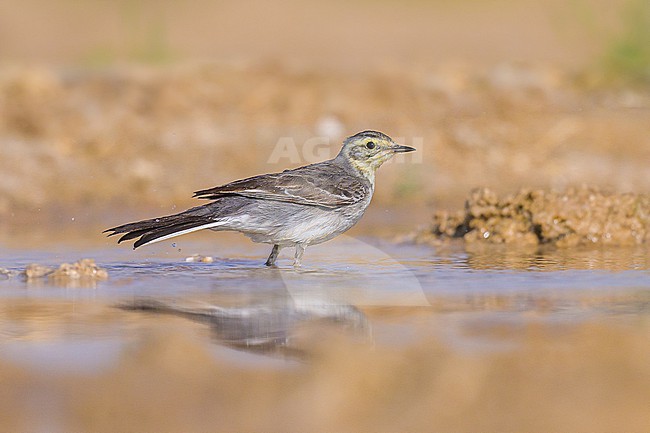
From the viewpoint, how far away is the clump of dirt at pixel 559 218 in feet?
29.6

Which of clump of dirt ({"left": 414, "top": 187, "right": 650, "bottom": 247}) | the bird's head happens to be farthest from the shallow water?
the bird's head

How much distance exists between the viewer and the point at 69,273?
24.7 ft

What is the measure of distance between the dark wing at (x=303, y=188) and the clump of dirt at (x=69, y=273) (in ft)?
2.68

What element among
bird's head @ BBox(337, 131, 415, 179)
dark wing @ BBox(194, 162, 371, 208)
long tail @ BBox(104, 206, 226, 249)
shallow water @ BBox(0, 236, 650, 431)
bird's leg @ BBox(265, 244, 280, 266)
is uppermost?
bird's head @ BBox(337, 131, 415, 179)

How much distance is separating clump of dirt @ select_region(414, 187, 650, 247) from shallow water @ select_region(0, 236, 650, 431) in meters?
0.38

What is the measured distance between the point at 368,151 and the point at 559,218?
58.8 inches

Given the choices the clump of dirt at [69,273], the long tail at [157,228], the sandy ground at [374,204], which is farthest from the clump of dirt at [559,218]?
the clump of dirt at [69,273]

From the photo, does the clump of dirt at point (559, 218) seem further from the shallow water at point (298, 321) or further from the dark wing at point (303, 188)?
the dark wing at point (303, 188)

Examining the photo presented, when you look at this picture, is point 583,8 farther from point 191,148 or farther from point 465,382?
point 465,382

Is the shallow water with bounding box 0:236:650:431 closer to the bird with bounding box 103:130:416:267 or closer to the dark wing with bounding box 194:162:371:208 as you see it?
the bird with bounding box 103:130:416:267

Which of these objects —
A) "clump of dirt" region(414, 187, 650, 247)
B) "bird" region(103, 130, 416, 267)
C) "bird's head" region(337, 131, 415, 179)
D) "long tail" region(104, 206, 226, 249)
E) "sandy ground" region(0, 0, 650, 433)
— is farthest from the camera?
"bird's head" region(337, 131, 415, 179)

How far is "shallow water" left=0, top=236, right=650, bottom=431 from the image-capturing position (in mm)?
4758

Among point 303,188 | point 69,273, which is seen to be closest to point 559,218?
point 303,188

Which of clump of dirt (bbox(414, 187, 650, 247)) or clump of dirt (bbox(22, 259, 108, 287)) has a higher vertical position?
clump of dirt (bbox(414, 187, 650, 247))
